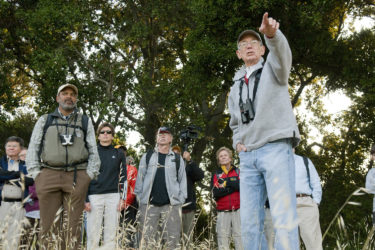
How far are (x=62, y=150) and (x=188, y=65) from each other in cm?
832

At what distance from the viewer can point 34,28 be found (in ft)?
46.7

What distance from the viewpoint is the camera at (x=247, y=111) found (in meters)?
3.38

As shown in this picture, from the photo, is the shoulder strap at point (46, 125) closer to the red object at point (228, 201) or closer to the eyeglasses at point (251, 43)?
the eyeglasses at point (251, 43)

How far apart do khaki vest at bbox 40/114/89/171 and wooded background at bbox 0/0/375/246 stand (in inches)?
293

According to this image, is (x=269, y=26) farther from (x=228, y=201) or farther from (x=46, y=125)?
(x=228, y=201)

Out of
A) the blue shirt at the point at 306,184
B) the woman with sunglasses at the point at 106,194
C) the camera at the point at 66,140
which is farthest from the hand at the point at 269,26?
the blue shirt at the point at 306,184

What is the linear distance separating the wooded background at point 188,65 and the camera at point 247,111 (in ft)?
28.0

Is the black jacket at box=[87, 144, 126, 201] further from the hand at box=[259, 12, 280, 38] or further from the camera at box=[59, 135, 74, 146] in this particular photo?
the hand at box=[259, 12, 280, 38]

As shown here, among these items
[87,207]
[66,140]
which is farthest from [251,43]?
[87,207]

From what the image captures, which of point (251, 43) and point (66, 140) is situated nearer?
point (251, 43)

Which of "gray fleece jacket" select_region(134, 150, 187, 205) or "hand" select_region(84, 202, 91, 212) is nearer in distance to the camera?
"hand" select_region(84, 202, 91, 212)

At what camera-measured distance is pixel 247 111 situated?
11.2 feet

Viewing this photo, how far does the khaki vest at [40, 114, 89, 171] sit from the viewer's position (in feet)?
15.8

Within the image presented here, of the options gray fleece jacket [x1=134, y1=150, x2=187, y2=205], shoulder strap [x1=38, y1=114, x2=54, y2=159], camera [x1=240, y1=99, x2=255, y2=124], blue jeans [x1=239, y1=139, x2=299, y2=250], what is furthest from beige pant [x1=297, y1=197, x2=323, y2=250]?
shoulder strap [x1=38, y1=114, x2=54, y2=159]
